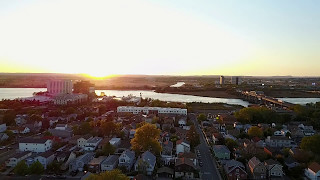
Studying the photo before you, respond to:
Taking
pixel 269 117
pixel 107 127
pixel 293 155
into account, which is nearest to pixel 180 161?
pixel 293 155

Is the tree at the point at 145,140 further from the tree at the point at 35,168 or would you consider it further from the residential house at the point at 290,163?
the residential house at the point at 290,163

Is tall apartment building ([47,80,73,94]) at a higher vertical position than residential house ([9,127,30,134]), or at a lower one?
higher

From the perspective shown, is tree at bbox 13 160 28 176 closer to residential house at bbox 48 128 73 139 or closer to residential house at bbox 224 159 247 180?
residential house at bbox 48 128 73 139

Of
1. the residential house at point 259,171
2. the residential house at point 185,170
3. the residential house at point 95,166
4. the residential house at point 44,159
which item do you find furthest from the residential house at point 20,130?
the residential house at point 259,171

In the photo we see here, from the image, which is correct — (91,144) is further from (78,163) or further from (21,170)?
(21,170)

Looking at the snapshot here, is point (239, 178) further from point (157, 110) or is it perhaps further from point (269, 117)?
point (157, 110)

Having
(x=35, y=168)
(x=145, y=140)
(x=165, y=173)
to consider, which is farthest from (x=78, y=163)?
(x=165, y=173)

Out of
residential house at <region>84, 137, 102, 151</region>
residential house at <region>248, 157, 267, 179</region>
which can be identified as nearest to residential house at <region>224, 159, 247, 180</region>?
residential house at <region>248, 157, 267, 179</region>
